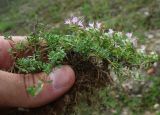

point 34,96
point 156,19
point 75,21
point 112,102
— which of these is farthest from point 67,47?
point 156,19

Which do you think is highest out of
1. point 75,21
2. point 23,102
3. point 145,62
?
point 75,21

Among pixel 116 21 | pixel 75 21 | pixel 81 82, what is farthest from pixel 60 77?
pixel 116 21

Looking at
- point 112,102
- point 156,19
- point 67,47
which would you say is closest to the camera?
point 67,47

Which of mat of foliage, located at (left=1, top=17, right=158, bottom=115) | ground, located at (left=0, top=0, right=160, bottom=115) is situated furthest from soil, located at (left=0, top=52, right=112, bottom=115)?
ground, located at (left=0, top=0, right=160, bottom=115)

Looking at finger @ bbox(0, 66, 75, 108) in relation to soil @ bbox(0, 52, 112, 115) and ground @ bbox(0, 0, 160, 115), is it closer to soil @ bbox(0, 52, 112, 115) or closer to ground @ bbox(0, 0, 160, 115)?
soil @ bbox(0, 52, 112, 115)

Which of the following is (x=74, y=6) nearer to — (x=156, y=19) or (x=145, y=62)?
(x=156, y=19)

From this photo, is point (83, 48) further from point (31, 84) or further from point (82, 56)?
point (31, 84)
